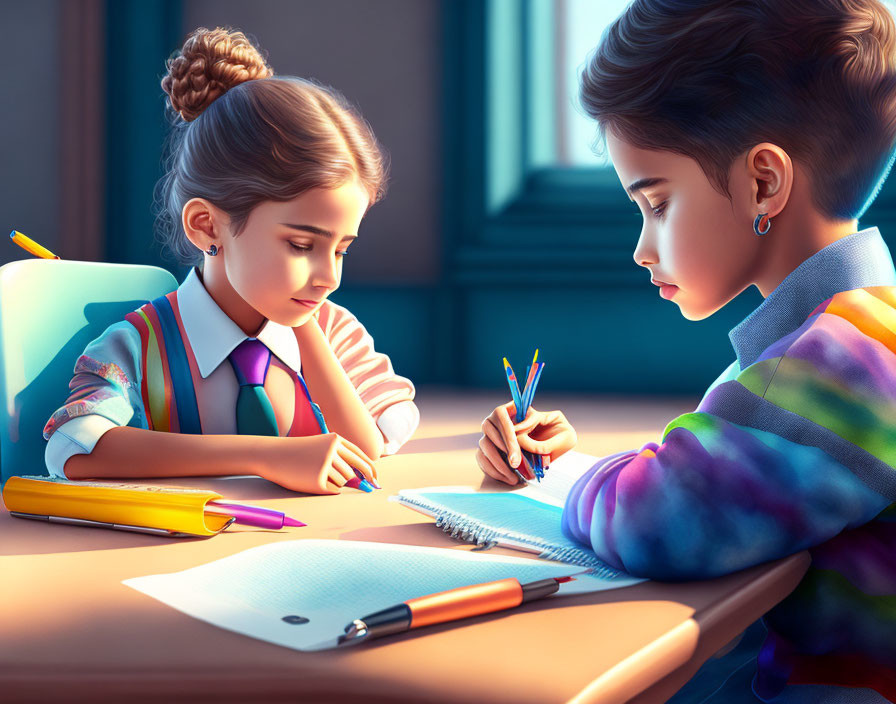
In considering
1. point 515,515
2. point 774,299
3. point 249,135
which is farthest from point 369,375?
point 774,299

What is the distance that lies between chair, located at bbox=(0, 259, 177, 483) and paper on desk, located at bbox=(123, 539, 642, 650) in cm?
47

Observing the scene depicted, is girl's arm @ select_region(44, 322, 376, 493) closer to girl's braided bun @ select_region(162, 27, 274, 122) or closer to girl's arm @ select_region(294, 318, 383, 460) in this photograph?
girl's arm @ select_region(294, 318, 383, 460)

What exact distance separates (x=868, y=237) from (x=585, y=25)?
147 centimetres

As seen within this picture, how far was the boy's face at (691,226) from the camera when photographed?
61cm

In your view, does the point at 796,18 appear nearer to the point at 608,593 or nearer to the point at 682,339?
the point at 608,593

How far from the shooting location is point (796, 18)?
1.90 feet

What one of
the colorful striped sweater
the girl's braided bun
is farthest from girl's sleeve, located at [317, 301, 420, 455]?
the colorful striped sweater

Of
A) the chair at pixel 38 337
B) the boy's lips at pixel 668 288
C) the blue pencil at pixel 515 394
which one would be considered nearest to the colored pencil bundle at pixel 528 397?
the blue pencil at pixel 515 394

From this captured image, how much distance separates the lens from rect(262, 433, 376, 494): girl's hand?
0.70m

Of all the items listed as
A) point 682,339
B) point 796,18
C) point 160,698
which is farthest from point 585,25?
point 160,698

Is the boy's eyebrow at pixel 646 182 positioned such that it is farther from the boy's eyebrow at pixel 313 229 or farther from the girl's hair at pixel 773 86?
the boy's eyebrow at pixel 313 229

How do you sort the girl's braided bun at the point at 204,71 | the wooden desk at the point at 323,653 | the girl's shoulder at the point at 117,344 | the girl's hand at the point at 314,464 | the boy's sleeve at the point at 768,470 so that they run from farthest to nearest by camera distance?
the girl's braided bun at the point at 204,71 < the girl's shoulder at the point at 117,344 < the girl's hand at the point at 314,464 < the boy's sleeve at the point at 768,470 < the wooden desk at the point at 323,653

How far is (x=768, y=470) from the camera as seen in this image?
461 millimetres

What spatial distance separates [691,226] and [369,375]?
596 mm
